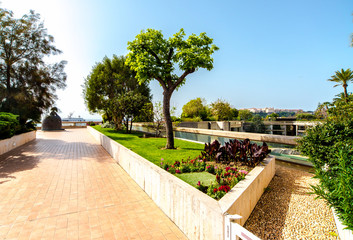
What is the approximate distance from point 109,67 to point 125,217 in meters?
21.6

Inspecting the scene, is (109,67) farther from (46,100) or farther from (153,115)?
(153,115)

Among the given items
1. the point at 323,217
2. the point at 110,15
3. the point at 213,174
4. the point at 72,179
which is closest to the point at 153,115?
the point at 110,15

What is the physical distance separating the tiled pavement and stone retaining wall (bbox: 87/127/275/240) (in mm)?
227

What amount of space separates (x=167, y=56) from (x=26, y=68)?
1178 cm

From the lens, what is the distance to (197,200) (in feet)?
8.32

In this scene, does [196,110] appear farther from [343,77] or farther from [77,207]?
[77,207]

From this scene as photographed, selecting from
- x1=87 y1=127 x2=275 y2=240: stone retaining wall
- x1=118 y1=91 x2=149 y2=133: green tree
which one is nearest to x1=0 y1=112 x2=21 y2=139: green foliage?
x1=118 y1=91 x2=149 y2=133: green tree

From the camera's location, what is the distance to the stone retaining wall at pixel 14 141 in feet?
29.8

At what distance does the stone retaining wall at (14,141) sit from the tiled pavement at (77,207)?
4.03m

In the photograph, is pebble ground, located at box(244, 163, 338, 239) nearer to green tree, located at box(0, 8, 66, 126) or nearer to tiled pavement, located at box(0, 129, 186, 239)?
tiled pavement, located at box(0, 129, 186, 239)

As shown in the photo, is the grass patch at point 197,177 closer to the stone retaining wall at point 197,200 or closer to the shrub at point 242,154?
the stone retaining wall at point 197,200

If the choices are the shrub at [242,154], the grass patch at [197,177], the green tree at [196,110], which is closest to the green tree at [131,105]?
the shrub at [242,154]

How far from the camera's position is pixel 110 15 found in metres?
10.3

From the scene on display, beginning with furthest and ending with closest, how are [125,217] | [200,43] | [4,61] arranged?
[4,61], [200,43], [125,217]
